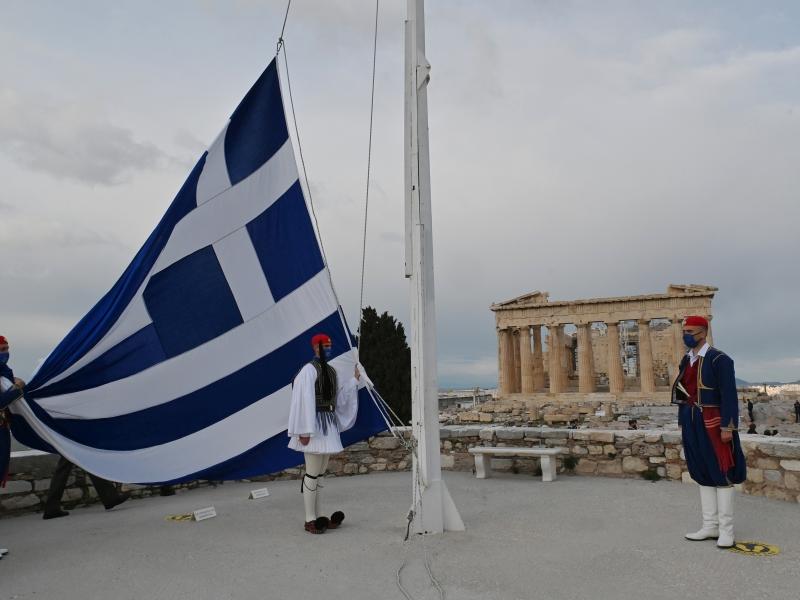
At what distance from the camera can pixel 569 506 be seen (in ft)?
19.2

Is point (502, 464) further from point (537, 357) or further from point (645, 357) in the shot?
point (537, 357)

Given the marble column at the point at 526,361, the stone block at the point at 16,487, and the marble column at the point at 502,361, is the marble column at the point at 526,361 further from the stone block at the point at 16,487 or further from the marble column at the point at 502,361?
the stone block at the point at 16,487

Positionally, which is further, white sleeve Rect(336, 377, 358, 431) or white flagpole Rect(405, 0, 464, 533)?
white sleeve Rect(336, 377, 358, 431)

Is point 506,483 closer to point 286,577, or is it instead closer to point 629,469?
point 629,469

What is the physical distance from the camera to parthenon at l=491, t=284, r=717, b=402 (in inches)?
1355

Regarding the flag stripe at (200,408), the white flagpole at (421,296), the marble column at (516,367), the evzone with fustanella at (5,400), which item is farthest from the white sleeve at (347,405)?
the marble column at (516,367)

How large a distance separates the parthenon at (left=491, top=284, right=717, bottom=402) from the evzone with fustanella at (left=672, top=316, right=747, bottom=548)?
101 feet

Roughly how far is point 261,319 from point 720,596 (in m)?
3.96

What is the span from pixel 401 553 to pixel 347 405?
138 centimetres

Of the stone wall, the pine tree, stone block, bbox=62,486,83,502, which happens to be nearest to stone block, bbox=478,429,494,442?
the stone wall

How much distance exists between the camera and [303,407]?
4.87 metres

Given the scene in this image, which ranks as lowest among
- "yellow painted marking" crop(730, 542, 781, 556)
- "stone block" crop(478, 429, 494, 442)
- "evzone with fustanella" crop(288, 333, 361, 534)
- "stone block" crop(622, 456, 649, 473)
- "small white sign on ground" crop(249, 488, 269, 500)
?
"small white sign on ground" crop(249, 488, 269, 500)

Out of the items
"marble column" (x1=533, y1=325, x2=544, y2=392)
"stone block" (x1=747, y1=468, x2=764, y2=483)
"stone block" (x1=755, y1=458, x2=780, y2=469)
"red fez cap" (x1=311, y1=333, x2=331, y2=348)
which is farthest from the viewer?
"marble column" (x1=533, y1=325, x2=544, y2=392)

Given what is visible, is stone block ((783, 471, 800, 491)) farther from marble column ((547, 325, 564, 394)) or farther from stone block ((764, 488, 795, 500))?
marble column ((547, 325, 564, 394))
